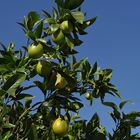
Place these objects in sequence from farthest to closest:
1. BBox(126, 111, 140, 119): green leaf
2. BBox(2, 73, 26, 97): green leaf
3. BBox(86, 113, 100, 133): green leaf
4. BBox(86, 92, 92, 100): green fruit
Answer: BBox(86, 92, 92, 100): green fruit
BBox(86, 113, 100, 133): green leaf
BBox(126, 111, 140, 119): green leaf
BBox(2, 73, 26, 97): green leaf

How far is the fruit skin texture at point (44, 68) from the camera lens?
4.25m

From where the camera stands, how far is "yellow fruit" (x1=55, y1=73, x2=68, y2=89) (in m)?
4.27

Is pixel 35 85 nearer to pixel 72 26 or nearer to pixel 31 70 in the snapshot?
pixel 31 70

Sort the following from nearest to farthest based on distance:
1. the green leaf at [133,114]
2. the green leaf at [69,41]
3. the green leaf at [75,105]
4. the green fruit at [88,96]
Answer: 1. the green leaf at [69,41]
2. the green leaf at [75,105]
3. the green leaf at [133,114]
4. the green fruit at [88,96]

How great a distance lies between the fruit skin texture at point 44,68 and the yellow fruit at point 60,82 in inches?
4.3

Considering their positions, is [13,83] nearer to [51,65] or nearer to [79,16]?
[51,65]

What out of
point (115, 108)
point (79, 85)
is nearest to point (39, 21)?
point (79, 85)

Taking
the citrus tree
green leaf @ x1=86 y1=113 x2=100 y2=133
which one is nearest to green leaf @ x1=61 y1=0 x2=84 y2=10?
the citrus tree

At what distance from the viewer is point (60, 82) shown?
169 inches

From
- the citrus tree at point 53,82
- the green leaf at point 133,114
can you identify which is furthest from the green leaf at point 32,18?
the green leaf at point 133,114

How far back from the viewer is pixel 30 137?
3.74m

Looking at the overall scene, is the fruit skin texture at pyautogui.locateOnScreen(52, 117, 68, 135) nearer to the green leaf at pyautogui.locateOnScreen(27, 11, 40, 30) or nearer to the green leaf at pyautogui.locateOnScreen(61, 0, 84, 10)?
the green leaf at pyautogui.locateOnScreen(27, 11, 40, 30)

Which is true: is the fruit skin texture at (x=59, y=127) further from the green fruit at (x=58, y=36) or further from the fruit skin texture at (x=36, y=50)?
the green fruit at (x=58, y=36)

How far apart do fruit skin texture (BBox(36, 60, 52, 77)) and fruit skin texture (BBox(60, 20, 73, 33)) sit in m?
0.36
